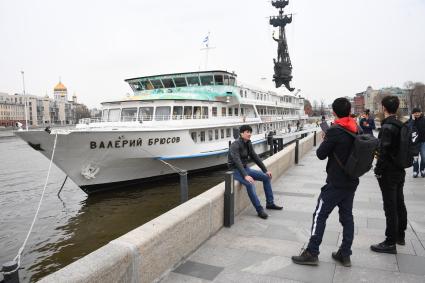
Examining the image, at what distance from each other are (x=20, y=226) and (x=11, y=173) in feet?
42.0

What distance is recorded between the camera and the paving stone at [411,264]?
12.8 feet

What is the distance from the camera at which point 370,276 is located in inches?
150

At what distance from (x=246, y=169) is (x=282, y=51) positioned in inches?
1948

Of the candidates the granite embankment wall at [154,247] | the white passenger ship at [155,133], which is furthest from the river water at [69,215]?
the granite embankment wall at [154,247]

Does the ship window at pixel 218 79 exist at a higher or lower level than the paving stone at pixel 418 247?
higher

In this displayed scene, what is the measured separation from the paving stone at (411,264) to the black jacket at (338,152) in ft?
3.72

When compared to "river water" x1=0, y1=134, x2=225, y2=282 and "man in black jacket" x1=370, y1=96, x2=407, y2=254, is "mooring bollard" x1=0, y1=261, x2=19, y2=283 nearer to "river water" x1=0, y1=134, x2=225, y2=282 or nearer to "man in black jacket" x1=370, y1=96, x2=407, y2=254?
"man in black jacket" x1=370, y1=96, x2=407, y2=254

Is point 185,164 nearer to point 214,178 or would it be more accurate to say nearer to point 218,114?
point 214,178

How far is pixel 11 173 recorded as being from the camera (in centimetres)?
2220

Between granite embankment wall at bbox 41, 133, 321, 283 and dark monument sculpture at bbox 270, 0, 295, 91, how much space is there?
49.4 m

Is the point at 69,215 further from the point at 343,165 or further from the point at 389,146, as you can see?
the point at 389,146

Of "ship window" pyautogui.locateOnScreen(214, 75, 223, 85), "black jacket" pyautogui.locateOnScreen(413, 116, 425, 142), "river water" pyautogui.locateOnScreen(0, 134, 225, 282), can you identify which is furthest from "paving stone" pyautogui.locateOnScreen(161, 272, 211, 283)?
"ship window" pyautogui.locateOnScreen(214, 75, 223, 85)

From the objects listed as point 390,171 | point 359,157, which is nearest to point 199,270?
point 359,157

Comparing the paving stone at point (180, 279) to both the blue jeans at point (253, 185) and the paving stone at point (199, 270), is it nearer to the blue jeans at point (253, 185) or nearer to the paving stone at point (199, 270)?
the paving stone at point (199, 270)
